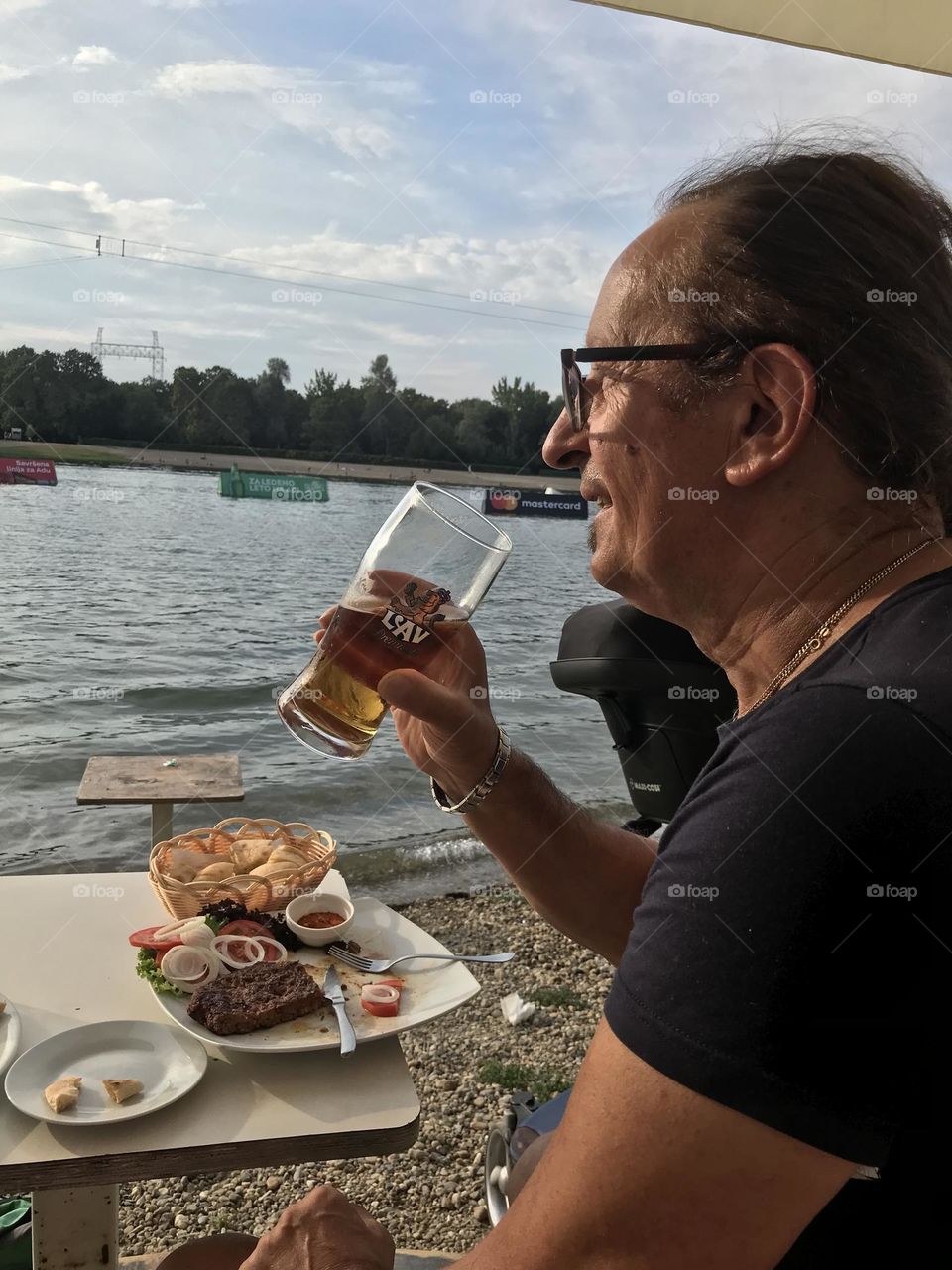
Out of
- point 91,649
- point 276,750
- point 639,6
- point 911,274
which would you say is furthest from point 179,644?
point 911,274

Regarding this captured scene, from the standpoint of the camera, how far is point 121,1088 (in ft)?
4.44

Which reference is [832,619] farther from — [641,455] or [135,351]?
[135,351]

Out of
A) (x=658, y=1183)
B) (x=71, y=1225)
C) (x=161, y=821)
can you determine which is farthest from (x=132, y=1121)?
(x=161, y=821)

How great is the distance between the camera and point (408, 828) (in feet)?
24.0

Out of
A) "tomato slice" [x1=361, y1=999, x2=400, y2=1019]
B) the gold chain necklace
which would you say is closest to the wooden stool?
"tomato slice" [x1=361, y1=999, x2=400, y2=1019]

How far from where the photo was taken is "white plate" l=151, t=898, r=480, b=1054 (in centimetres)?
149

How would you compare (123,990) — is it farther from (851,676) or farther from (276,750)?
(276,750)

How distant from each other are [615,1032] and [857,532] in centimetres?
63

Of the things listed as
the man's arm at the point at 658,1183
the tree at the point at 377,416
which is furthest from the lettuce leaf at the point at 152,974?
the tree at the point at 377,416

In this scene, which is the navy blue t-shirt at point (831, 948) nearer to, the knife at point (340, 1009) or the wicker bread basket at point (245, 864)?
the knife at point (340, 1009)

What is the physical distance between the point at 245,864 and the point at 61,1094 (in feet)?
2.50

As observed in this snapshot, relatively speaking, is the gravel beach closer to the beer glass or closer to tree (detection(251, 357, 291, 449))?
the beer glass

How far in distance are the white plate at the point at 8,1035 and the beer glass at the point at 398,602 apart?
64 centimetres

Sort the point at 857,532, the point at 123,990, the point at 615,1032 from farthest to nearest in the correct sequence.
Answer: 1. the point at 123,990
2. the point at 857,532
3. the point at 615,1032
